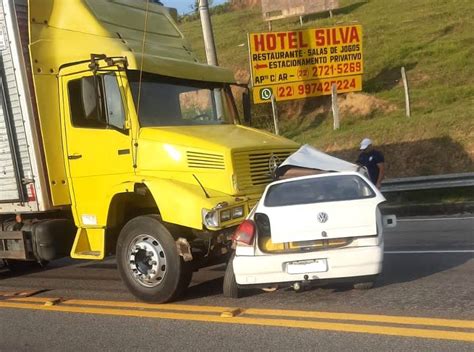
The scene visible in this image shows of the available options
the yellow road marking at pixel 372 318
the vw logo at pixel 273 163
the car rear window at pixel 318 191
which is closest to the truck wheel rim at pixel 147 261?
the yellow road marking at pixel 372 318

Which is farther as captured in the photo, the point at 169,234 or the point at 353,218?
the point at 169,234

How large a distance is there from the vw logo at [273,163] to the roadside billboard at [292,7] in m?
26.1

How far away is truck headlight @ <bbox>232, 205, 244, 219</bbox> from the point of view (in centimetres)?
638

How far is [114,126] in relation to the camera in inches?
272

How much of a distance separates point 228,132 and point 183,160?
3.00ft

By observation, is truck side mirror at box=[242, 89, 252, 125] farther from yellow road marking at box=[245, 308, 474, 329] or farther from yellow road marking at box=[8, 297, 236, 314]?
yellow road marking at box=[245, 308, 474, 329]

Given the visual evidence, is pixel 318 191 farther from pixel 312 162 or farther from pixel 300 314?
pixel 300 314

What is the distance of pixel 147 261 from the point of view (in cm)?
664

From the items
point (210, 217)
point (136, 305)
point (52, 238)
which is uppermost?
point (210, 217)

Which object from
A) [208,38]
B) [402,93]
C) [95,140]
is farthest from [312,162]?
[402,93]

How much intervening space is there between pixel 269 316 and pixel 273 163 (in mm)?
1941

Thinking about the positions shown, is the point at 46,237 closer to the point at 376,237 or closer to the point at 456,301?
the point at 376,237

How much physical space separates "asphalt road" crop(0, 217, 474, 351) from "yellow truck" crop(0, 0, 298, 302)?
508mm

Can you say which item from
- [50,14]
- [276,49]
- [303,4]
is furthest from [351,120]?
[50,14]
